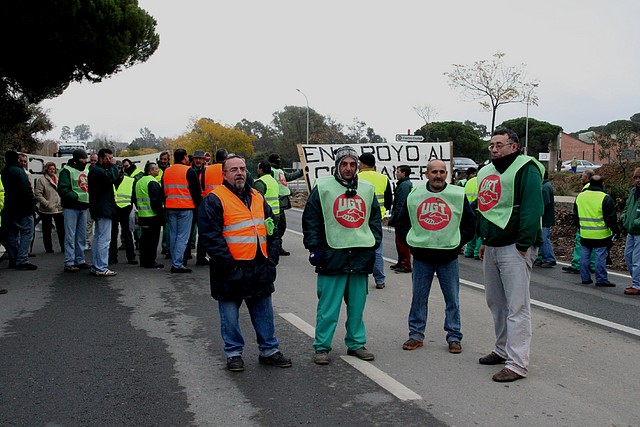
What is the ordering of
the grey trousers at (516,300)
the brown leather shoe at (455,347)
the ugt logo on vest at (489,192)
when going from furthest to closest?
1. the brown leather shoe at (455,347)
2. the ugt logo on vest at (489,192)
3. the grey trousers at (516,300)

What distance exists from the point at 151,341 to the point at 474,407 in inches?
135

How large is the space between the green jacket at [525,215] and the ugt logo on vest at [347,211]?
1231 millimetres

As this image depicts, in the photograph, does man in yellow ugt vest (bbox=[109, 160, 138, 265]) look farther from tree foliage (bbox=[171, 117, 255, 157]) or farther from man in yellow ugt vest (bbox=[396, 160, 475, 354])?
tree foliage (bbox=[171, 117, 255, 157])

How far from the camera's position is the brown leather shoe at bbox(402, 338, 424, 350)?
669 cm

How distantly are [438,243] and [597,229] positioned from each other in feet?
Answer: 17.8

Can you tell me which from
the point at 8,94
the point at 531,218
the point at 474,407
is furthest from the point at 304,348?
the point at 8,94

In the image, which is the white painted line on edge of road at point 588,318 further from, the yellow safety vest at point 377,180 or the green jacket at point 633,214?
the yellow safety vest at point 377,180

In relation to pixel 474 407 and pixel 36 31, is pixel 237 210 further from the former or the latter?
pixel 36 31

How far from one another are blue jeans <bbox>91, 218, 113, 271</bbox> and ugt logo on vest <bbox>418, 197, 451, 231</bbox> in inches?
242

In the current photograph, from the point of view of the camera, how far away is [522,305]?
5859 millimetres

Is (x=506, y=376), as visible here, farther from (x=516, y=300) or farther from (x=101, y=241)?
(x=101, y=241)

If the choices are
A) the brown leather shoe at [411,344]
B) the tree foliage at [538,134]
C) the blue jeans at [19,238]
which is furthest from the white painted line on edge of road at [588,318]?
the tree foliage at [538,134]

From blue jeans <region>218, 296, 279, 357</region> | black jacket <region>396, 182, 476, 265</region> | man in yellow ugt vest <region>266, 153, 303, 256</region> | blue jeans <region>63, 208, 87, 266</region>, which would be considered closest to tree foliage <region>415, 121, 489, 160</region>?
man in yellow ugt vest <region>266, 153, 303, 256</region>

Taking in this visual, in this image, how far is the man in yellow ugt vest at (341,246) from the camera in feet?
20.7
